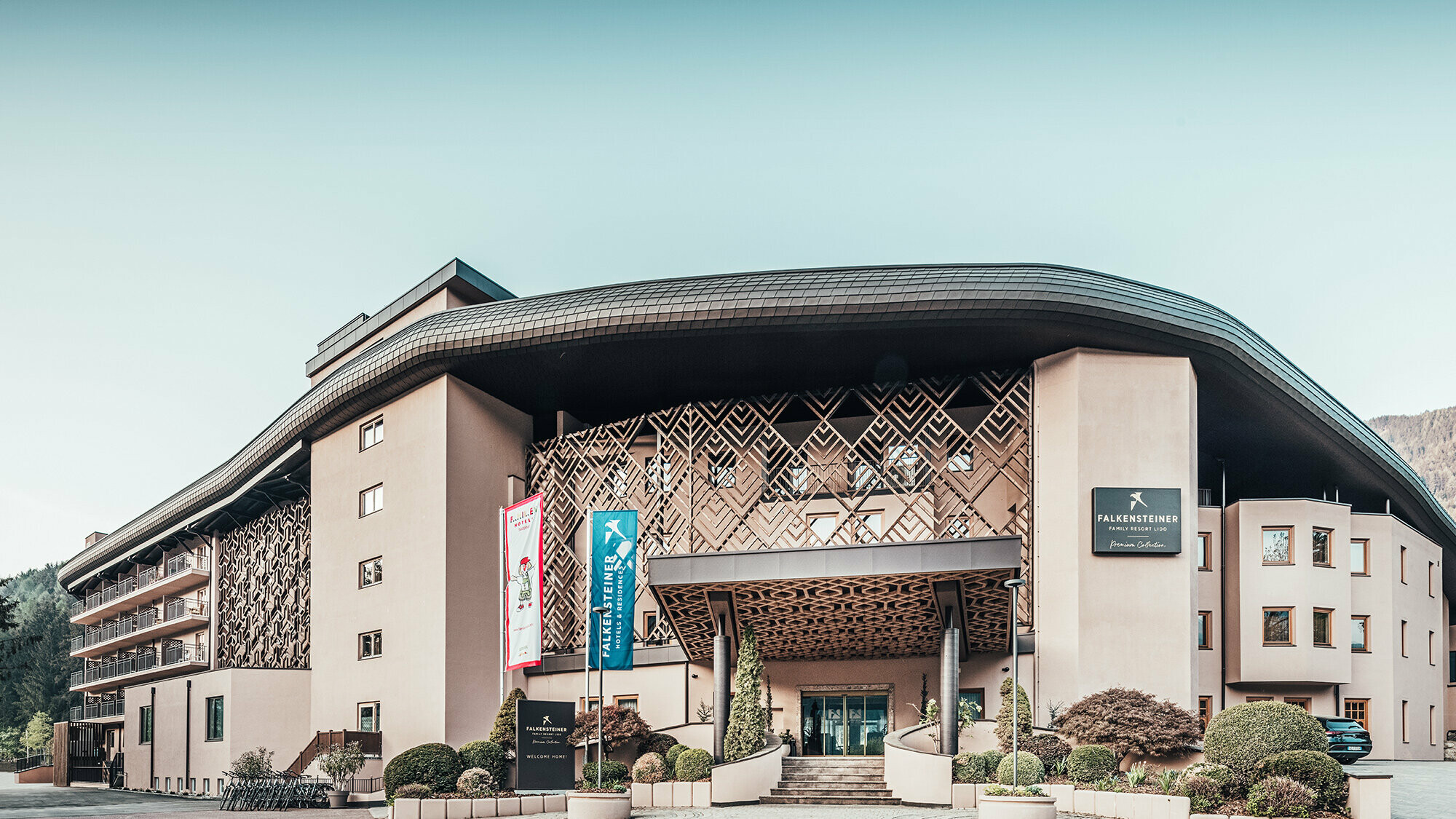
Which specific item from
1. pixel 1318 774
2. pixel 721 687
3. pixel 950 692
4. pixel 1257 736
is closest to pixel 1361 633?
pixel 950 692

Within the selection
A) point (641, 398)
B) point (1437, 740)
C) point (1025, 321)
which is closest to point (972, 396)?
point (1025, 321)

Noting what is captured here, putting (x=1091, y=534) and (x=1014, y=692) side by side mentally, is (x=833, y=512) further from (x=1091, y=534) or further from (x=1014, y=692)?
(x=1014, y=692)

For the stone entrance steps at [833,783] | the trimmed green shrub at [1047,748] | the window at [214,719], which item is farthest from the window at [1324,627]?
the window at [214,719]

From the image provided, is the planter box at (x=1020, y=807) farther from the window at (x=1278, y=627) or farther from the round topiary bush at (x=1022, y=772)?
the window at (x=1278, y=627)

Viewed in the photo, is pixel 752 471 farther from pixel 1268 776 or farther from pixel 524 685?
pixel 1268 776

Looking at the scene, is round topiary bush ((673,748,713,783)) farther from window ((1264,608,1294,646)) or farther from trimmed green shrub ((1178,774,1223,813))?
window ((1264,608,1294,646))

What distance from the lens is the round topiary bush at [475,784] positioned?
27.0 m

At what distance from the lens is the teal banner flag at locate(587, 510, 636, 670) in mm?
32125

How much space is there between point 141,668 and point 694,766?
41.7 m

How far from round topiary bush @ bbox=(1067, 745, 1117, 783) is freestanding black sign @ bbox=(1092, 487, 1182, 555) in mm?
5780

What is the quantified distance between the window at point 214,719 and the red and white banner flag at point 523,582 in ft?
41.6

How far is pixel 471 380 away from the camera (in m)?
35.5

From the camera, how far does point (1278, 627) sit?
1417 inches

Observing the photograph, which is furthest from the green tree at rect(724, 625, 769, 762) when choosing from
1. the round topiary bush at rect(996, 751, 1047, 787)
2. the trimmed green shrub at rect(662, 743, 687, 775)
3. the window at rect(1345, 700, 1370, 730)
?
the window at rect(1345, 700, 1370, 730)
